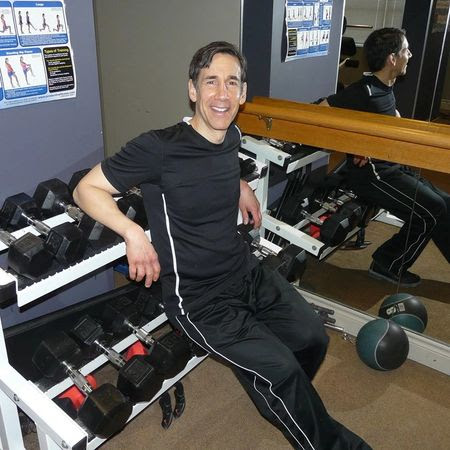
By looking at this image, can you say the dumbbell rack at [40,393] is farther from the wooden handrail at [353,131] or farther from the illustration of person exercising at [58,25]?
the wooden handrail at [353,131]

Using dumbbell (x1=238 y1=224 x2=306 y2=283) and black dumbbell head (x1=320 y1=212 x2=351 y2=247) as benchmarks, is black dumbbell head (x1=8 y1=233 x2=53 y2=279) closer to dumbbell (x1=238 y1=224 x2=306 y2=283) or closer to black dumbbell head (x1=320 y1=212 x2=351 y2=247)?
dumbbell (x1=238 y1=224 x2=306 y2=283)

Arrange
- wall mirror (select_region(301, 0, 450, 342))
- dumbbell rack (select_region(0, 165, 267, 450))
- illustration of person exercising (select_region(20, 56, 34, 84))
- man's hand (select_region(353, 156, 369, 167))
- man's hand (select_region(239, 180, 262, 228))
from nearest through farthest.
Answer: dumbbell rack (select_region(0, 165, 267, 450)), illustration of person exercising (select_region(20, 56, 34, 84)), man's hand (select_region(239, 180, 262, 228)), wall mirror (select_region(301, 0, 450, 342)), man's hand (select_region(353, 156, 369, 167))

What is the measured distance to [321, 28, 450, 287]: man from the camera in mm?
2363

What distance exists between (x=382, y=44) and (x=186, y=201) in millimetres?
1452

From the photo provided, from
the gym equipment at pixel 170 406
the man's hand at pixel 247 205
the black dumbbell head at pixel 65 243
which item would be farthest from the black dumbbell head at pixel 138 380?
the man's hand at pixel 247 205

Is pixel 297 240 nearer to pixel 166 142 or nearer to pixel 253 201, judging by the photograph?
pixel 253 201

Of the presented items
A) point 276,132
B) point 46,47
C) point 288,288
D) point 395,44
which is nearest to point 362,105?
point 395,44

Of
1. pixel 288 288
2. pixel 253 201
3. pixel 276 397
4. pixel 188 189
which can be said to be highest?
pixel 188 189

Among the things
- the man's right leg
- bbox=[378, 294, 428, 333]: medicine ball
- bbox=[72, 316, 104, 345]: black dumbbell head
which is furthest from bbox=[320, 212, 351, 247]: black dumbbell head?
bbox=[72, 316, 104, 345]: black dumbbell head

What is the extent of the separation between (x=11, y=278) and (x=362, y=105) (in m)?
1.86

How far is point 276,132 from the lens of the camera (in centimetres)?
239

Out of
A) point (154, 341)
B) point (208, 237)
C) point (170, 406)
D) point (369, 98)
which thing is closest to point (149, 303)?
point (154, 341)

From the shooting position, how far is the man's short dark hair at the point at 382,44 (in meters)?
2.34

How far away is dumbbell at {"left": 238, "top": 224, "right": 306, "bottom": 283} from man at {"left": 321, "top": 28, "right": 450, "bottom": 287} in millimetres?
705
